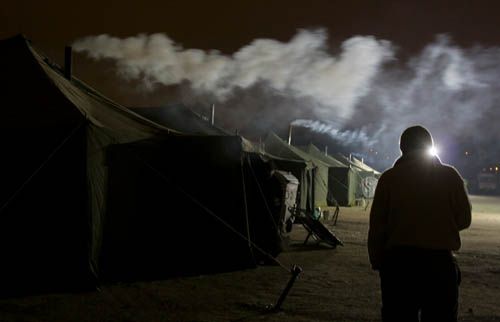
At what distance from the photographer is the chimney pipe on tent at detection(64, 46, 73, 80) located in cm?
949

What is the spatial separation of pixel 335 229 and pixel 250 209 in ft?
25.1

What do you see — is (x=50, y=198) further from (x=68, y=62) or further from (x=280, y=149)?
(x=280, y=149)

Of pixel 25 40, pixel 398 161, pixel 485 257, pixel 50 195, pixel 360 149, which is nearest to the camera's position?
pixel 398 161

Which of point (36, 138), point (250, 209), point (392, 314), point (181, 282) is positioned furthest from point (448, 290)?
point (250, 209)

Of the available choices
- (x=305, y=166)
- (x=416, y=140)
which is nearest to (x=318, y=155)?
(x=305, y=166)

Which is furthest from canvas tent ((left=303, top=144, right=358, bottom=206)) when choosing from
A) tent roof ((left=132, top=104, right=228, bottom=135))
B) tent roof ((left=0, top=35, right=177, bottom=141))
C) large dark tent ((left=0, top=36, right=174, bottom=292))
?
Answer: large dark tent ((left=0, top=36, right=174, bottom=292))

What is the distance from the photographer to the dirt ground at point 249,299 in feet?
18.7

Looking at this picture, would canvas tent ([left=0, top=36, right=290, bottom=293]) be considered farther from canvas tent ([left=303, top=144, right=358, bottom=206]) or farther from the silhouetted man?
canvas tent ([left=303, top=144, right=358, bottom=206])

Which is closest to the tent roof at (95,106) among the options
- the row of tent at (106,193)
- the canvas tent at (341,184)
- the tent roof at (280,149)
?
the row of tent at (106,193)

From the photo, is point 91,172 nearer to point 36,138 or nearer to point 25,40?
point 36,138

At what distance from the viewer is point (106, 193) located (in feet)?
24.3

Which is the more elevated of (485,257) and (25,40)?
(25,40)

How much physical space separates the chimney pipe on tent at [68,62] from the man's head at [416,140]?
7661 millimetres

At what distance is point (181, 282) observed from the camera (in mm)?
7562
